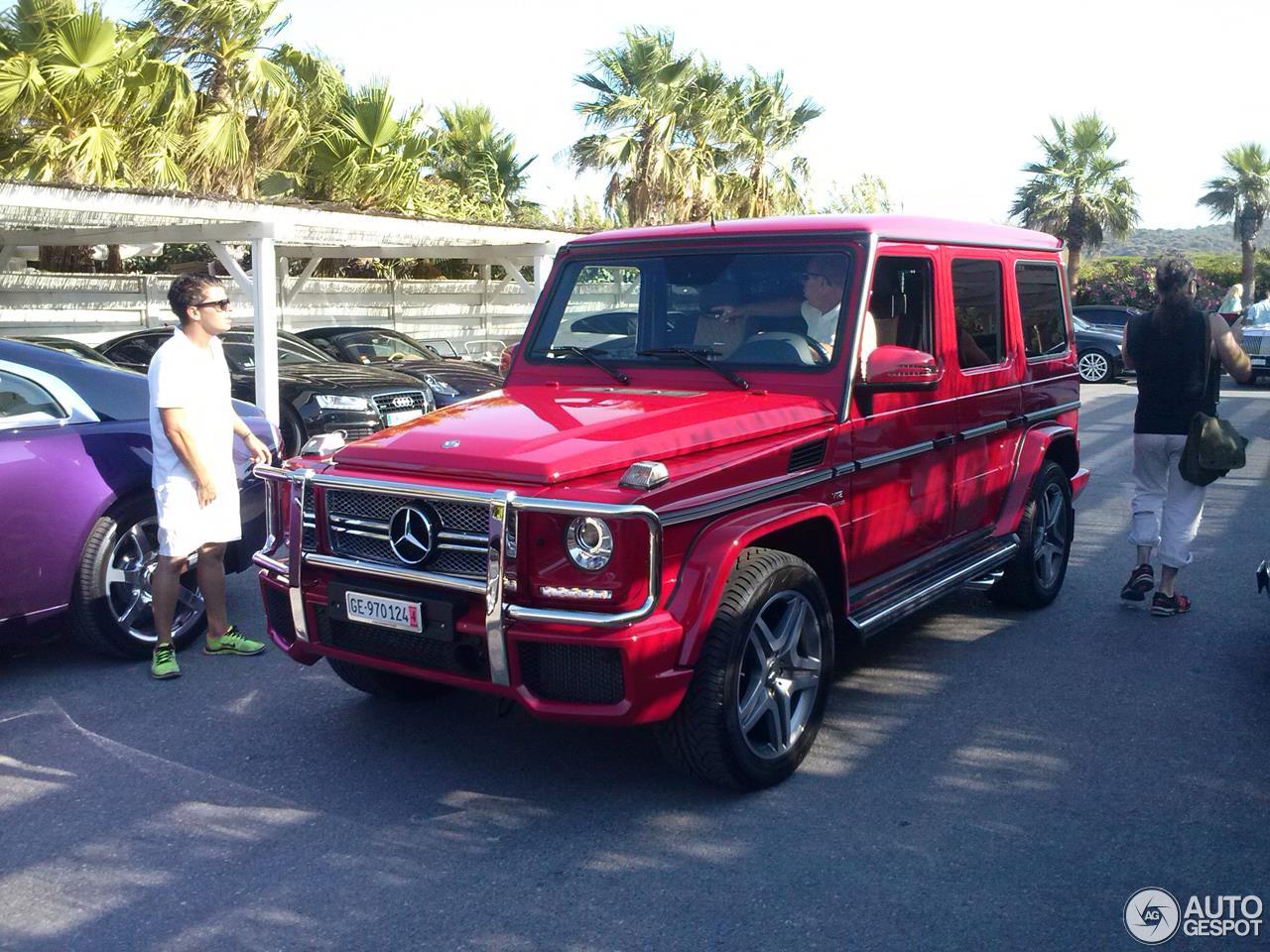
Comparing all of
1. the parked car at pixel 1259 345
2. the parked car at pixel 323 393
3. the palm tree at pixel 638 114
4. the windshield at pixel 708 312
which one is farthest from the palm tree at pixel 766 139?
the windshield at pixel 708 312

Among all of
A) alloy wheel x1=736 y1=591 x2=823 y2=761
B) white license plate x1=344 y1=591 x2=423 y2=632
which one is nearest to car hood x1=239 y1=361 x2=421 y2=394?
white license plate x1=344 y1=591 x2=423 y2=632

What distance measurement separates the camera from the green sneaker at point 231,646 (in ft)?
19.4

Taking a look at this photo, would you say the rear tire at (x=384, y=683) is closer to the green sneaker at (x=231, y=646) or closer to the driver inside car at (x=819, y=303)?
the green sneaker at (x=231, y=646)

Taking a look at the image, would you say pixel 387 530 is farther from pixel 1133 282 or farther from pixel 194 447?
pixel 1133 282

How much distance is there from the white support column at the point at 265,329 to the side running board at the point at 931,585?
8.21 meters

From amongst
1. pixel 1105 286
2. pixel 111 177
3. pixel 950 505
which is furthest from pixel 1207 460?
pixel 1105 286

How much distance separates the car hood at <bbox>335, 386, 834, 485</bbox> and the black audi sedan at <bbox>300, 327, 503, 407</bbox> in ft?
27.9

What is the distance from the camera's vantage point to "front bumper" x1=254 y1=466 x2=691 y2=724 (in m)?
3.78

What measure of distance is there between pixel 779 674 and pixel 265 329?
9.56m

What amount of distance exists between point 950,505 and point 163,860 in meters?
3.67

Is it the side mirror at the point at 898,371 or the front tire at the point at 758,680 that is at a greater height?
the side mirror at the point at 898,371

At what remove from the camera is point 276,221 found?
502 inches

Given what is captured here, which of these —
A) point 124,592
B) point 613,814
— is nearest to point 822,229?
point 613,814

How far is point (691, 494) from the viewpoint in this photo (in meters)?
4.02
